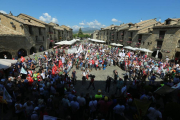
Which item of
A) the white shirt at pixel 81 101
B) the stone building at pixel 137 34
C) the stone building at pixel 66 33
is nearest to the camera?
the white shirt at pixel 81 101

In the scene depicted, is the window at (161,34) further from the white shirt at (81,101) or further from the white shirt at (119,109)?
the white shirt at (81,101)

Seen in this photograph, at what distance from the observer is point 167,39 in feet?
68.3

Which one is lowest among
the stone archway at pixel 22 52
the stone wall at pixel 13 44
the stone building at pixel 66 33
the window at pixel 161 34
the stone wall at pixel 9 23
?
the stone archway at pixel 22 52

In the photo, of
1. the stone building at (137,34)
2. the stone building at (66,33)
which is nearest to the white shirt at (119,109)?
the stone building at (137,34)

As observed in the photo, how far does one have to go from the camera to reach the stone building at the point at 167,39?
19628 mm

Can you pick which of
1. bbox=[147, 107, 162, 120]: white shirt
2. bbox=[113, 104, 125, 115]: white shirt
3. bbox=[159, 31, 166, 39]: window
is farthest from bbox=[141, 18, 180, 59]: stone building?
bbox=[113, 104, 125, 115]: white shirt

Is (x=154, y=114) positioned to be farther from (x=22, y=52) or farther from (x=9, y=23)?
(x=9, y=23)

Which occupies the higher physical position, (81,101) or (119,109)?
(81,101)

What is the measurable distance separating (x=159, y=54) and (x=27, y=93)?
27460 mm

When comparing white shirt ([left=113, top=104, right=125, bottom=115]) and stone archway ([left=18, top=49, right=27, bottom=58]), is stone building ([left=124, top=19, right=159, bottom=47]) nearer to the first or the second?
white shirt ([left=113, top=104, right=125, bottom=115])

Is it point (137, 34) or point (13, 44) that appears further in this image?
point (137, 34)

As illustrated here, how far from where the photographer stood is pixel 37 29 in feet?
85.0

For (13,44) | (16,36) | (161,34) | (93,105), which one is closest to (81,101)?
(93,105)

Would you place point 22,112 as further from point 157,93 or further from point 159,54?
point 159,54
